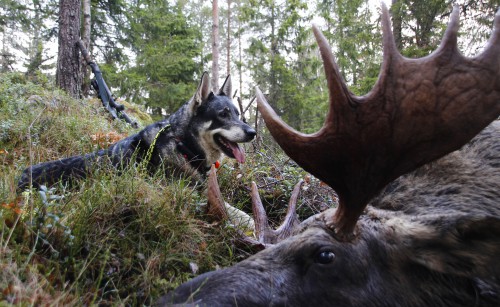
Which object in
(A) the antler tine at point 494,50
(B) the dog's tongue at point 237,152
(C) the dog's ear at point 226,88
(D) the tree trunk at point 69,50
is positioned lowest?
(B) the dog's tongue at point 237,152

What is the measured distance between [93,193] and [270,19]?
17640mm

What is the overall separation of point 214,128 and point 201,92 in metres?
0.61

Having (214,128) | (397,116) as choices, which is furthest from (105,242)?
(214,128)

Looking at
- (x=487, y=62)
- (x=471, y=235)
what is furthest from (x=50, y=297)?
(x=487, y=62)

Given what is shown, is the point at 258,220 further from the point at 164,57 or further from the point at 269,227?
the point at 164,57

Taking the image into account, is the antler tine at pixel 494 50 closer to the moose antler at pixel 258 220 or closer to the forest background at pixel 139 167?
the moose antler at pixel 258 220

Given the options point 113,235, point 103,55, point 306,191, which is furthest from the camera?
point 103,55

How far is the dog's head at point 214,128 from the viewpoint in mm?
5914

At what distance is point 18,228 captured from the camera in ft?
7.19

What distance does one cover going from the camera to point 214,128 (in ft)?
19.5

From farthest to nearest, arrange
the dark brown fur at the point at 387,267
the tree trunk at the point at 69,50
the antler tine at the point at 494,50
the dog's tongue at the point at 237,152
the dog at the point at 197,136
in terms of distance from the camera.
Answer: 1. the tree trunk at the point at 69,50
2. the dog's tongue at the point at 237,152
3. the dog at the point at 197,136
4. the dark brown fur at the point at 387,267
5. the antler tine at the point at 494,50

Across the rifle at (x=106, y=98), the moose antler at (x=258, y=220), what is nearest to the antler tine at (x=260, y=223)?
the moose antler at (x=258, y=220)

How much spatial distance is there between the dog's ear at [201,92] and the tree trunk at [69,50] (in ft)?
19.5

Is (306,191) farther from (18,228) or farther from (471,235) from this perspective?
(18,228)
